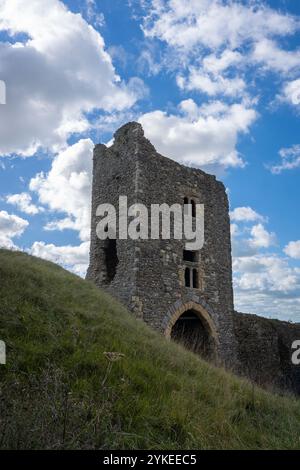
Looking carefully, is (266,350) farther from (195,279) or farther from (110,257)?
(110,257)

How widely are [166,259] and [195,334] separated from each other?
365cm

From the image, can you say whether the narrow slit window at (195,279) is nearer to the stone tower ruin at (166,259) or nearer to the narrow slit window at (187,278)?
the stone tower ruin at (166,259)

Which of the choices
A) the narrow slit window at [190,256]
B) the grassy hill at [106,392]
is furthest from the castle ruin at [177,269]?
the grassy hill at [106,392]

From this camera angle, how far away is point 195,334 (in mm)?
15906

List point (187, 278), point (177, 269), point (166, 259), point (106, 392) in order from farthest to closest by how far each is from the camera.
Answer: point (187, 278) < point (177, 269) < point (166, 259) < point (106, 392)

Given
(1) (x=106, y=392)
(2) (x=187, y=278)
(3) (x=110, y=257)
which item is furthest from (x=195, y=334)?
(1) (x=106, y=392)

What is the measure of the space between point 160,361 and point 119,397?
217 centimetres

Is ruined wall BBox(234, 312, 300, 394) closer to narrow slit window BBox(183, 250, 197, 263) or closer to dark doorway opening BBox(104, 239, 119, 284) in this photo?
narrow slit window BBox(183, 250, 197, 263)

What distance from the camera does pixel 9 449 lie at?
3904 mm

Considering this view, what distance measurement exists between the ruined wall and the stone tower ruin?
0.99 m

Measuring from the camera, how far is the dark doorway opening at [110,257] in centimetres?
1577

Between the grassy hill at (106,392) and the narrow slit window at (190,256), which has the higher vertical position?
the narrow slit window at (190,256)

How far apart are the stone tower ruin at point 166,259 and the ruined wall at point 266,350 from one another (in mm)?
985

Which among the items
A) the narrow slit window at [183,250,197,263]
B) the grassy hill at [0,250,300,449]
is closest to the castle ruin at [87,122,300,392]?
the narrow slit window at [183,250,197,263]
